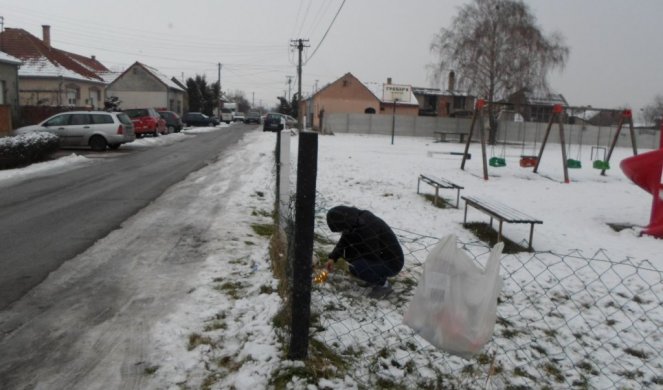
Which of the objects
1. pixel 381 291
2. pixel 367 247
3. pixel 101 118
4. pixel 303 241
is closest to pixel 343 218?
pixel 367 247

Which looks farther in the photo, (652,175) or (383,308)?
(652,175)

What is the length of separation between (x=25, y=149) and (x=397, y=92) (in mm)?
46155

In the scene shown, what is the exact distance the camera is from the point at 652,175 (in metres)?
7.41

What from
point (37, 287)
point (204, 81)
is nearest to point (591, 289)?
point (37, 287)

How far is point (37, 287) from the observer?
4934 mm

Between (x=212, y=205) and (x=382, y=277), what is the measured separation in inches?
194

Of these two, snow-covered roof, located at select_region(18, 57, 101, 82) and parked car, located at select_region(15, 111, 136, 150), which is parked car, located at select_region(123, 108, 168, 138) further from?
snow-covered roof, located at select_region(18, 57, 101, 82)

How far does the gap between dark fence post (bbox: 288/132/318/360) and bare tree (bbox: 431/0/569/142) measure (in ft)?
113

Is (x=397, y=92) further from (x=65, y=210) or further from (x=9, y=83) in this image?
(x=65, y=210)

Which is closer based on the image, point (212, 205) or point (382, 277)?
point (382, 277)

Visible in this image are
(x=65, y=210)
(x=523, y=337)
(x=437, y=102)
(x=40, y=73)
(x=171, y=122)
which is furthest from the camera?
(x=437, y=102)

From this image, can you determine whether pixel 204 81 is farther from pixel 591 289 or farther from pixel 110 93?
pixel 591 289

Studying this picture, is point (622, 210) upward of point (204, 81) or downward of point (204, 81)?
downward

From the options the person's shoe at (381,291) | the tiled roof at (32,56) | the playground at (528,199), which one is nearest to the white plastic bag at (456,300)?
the person's shoe at (381,291)
